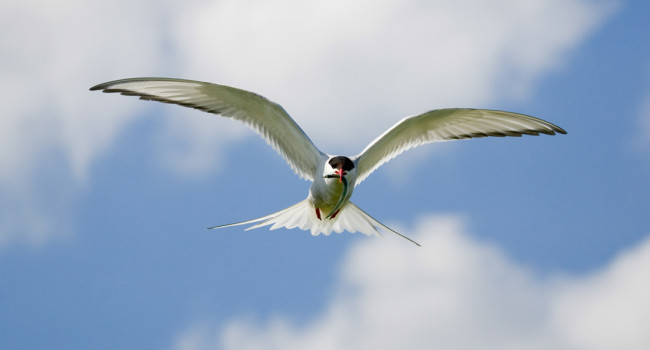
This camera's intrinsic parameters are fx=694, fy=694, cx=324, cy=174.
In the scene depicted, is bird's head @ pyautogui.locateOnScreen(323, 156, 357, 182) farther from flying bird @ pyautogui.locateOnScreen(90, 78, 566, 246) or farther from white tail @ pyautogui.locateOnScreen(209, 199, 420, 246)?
white tail @ pyautogui.locateOnScreen(209, 199, 420, 246)

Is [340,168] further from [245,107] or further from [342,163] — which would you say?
[245,107]

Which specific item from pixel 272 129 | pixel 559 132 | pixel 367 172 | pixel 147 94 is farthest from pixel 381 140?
pixel 147 94

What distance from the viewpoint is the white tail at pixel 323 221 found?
8.73 metres

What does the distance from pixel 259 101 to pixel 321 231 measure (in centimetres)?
195

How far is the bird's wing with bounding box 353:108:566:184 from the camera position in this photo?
8.29m

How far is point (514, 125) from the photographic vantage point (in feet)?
27.9

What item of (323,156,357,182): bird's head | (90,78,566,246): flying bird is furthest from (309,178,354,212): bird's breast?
(323,156,357,182): bird's head

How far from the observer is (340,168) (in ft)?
24.8

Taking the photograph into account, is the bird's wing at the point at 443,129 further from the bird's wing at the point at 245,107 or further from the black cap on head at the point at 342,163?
the bird's wing at the point at 245,107

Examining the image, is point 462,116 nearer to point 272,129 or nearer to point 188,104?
point 272,129

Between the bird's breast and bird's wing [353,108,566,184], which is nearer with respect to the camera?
the bird's breast

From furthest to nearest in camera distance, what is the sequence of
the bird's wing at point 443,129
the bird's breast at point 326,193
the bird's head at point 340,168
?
the bird's wing at point 443,129 → the bird's breast at point 326,193 → the bird's head at point 340,168

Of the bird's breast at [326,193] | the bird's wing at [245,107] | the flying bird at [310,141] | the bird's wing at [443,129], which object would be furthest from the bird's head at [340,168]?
the bird's wing at [245,107]

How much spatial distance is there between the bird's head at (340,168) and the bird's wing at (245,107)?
1.84 feet
